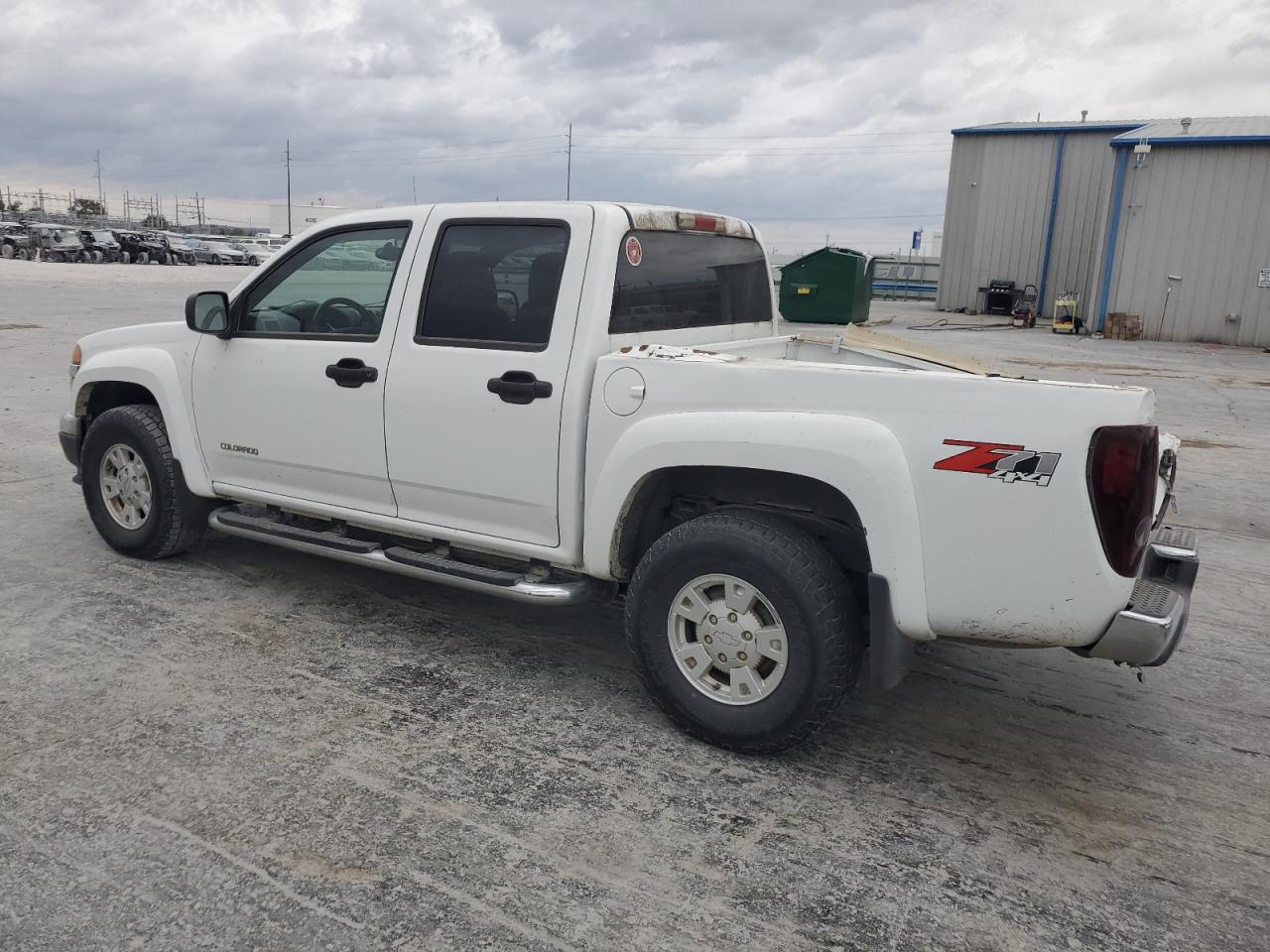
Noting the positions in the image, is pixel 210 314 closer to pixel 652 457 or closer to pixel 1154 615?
pixel 652 457

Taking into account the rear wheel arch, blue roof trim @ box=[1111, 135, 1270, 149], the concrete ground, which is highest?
blue roof trim @ box=[1111, 135, 1270, 149]

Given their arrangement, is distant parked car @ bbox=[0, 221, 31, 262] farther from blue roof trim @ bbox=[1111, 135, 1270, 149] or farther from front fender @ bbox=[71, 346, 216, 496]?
front fender @ bbox=[71, 346, 216, 496]

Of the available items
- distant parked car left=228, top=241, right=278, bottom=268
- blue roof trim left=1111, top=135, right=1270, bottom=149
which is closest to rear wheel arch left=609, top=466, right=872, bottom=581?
blue roof trim left=1111, top=135, right=1270, bottom=149

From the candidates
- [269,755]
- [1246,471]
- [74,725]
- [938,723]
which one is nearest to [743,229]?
[938,723]

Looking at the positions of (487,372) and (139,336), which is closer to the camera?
(487,372)

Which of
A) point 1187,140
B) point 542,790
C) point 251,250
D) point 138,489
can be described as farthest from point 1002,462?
point 251,250

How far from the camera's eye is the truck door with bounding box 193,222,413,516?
169 inches

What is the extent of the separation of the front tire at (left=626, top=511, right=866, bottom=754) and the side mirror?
2.43m

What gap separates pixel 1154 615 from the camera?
9.81ft

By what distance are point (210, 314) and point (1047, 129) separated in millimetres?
28252

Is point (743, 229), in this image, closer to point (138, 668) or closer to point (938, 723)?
point (938, 723)

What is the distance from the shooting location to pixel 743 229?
192 inches

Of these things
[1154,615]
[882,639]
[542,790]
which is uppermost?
[1154,615]

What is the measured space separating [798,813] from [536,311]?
204cm
